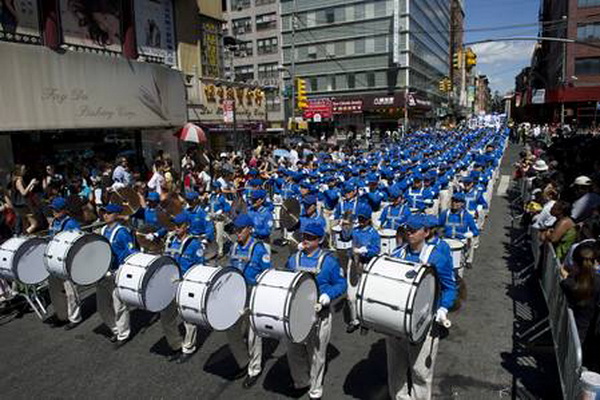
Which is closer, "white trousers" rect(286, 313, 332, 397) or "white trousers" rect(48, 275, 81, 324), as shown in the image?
"white trousers" rect(286, 313, 332, 397)

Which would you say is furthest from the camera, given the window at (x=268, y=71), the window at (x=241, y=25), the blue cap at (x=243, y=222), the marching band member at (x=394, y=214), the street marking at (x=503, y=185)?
the window at (x=241, y=25)

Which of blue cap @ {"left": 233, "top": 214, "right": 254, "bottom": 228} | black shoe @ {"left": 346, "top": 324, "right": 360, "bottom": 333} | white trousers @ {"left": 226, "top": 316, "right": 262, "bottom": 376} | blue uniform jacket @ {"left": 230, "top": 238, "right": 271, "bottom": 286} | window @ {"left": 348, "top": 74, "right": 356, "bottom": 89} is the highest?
window @ {"left": 348, "top": 74, "right": 356, "bottom": 89}

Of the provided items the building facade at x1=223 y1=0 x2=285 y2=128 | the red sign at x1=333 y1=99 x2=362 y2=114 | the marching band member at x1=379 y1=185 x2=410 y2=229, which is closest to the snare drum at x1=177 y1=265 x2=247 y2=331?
the marching band member at x1=379 y1=185 x2=410 y2=229

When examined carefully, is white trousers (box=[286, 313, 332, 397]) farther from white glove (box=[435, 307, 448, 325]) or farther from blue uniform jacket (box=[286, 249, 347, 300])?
white glove (box=[435, 307, 448, 325])

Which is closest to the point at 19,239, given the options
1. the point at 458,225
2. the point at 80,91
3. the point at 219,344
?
the point at 219,344

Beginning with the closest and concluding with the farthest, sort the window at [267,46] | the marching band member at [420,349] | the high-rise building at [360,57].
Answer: the marching band member at [420,349], the high-rise building at [360,57], the window at [267,46]

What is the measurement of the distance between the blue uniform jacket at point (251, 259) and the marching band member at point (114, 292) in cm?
204

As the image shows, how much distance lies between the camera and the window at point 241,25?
60.7m

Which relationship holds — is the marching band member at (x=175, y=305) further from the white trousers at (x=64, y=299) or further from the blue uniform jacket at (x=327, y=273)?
the white trousers at (x=64, y=299)

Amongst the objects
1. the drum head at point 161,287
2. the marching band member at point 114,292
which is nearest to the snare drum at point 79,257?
the marching band member at point 114,292

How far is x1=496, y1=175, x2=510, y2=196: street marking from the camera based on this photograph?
19.5 m

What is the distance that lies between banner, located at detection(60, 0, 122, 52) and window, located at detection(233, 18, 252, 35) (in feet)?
144

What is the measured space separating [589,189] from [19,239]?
10810 millimetres

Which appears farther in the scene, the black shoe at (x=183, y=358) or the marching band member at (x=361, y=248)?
the marching band member at (x=361, y=248)
